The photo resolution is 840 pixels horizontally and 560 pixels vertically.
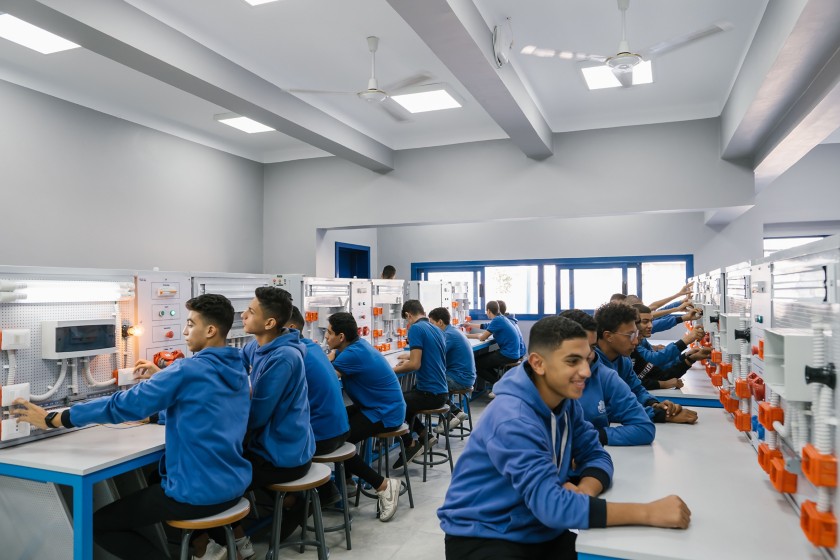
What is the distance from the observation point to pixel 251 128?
20.9 feet

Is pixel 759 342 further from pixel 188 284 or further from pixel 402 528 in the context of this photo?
pixel 188 284

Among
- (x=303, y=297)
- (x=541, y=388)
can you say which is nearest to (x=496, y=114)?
(x=303, y=297)

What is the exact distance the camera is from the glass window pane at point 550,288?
9430 millimetres

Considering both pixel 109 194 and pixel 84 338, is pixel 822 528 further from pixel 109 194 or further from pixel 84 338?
pixel 109 194

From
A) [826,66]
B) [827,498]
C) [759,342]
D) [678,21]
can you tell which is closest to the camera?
[827,498]

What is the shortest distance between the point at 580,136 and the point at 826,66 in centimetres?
296

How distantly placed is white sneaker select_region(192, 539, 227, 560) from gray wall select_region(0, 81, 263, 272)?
Result: 3.24 metres

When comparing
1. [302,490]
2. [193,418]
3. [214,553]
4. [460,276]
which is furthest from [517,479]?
[460,276]

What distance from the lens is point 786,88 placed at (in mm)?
3791

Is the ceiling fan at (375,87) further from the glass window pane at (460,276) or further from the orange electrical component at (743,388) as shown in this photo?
the glass window pane at (460,276)

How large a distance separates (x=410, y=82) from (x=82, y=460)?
314 centimetres

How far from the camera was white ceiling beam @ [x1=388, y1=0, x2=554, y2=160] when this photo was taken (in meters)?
3.15

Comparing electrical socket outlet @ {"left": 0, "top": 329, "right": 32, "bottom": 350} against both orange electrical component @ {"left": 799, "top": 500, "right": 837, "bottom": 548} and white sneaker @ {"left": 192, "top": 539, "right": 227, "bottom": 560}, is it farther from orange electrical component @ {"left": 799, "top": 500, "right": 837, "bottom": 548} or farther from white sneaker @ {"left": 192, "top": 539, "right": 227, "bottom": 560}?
orange electrical component @ {"left": 799, "top": 500, "right": 837, "bottom": 548}

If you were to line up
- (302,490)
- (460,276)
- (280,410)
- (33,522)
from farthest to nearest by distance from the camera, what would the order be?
(460,276) → (302,490) → (280,410) → (33,522)
